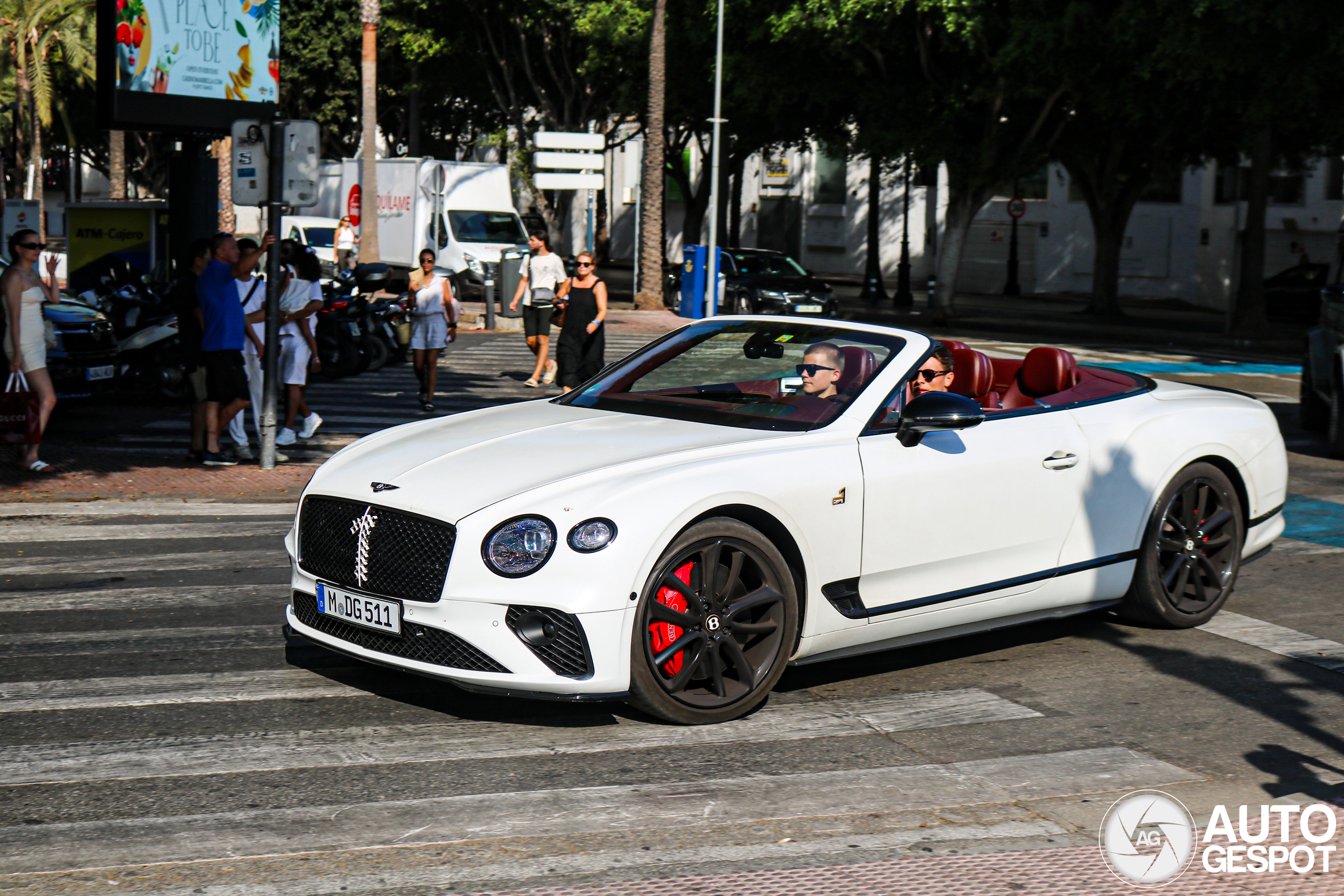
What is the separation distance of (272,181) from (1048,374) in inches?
271

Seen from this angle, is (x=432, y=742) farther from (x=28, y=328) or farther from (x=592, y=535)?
(x=28, y=328)

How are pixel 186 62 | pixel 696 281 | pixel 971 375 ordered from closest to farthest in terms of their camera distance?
pixel 971 375 → pixel 186 62 → pixel 696 281

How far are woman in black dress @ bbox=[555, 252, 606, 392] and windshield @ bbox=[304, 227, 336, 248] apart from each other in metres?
20.8

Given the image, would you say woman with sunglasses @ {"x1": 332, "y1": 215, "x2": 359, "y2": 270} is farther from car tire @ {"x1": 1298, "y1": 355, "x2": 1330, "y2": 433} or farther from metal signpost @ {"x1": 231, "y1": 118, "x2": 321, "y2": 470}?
car tire @ {"x1": 1298, "y1": 355, "x2": 1330, "y2": 433}

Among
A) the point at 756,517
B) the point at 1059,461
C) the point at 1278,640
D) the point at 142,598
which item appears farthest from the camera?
the point at 142,598

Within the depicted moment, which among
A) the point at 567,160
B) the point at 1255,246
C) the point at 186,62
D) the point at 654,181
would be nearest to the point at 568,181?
the point at 567,160

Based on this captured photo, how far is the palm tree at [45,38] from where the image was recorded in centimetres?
4325

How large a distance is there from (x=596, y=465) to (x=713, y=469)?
1.35 feet

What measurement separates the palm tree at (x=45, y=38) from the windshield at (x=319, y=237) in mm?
12534

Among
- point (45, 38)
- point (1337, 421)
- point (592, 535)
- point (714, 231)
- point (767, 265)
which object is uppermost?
point (45, 38)

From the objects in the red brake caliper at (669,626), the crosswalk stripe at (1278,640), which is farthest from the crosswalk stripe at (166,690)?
the crosswalk stripe at (1278,640)

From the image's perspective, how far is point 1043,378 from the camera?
22.8 feet

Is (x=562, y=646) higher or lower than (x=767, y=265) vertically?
lower

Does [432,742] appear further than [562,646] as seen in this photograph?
Yes
